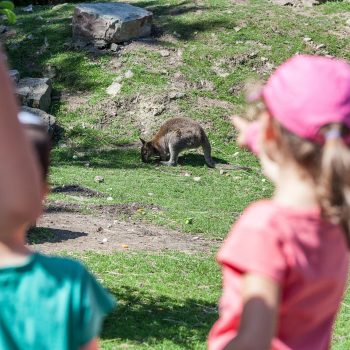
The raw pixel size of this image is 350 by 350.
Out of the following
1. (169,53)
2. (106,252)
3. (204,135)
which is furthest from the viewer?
(169,53)

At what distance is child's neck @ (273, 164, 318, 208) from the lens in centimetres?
209

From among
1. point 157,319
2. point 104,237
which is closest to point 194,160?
point 104,237

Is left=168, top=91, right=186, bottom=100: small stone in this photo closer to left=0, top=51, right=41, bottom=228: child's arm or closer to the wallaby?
the wallaby

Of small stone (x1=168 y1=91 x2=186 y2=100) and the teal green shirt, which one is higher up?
the teal green shirt

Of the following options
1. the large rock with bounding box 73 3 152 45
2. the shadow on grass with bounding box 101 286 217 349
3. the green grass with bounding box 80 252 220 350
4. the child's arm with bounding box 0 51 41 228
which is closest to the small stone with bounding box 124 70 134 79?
the large rock with bounding box 73 3 152 45

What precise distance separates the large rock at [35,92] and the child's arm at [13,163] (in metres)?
12.1

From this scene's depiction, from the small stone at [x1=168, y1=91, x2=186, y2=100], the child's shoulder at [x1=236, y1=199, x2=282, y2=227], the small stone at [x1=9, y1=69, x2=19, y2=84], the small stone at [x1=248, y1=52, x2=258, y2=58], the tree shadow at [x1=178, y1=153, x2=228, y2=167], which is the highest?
the child's shoulder at [x1=236, y1=199, x2=282, y2=227]

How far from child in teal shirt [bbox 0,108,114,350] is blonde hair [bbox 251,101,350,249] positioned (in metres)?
0.56

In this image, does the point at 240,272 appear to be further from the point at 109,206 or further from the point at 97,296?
the point at 109,206

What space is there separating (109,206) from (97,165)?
121 inches

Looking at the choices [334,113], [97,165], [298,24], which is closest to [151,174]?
[97,165]

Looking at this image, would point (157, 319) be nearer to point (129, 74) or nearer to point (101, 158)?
point (101, 158)

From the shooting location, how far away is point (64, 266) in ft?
6.34

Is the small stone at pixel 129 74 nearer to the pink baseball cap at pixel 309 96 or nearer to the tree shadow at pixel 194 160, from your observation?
the tree shadow at pixel 194 160
